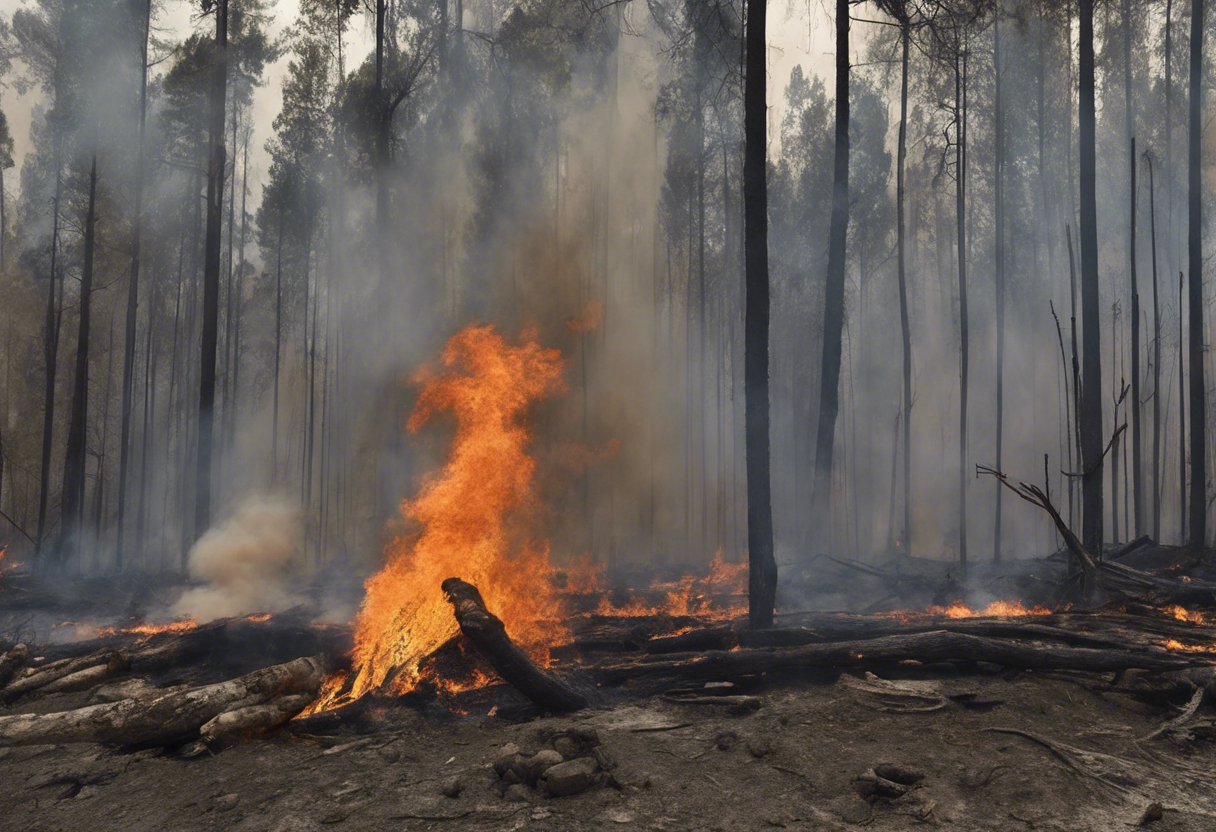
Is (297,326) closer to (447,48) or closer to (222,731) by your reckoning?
(447,48)

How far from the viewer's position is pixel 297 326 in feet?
109

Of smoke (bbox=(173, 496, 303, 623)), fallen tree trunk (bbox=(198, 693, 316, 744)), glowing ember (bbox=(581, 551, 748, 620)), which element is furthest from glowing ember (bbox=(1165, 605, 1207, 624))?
smoke (bbox=(173, 496, 303, 623))

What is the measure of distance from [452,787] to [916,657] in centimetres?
466

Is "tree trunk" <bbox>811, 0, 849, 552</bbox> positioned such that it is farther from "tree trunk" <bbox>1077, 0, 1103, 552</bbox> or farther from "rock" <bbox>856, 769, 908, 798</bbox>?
"rock" <bbox>856, 769, 908, 798</bbox>

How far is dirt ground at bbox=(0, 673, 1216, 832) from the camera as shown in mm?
4344

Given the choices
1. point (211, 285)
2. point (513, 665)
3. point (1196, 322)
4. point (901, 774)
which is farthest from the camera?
point (211, 285)

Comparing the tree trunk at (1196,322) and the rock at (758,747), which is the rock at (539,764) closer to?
the rock at (758,747)

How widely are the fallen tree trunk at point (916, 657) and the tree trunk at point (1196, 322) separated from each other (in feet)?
29.4

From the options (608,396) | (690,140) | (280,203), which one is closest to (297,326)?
(280,203)

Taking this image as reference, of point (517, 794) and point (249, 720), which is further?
point (249, 720)

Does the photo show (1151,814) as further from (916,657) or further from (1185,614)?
(1185,614)

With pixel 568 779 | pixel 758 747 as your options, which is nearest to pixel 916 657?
pixel 758 747

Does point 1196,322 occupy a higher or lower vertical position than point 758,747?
higher

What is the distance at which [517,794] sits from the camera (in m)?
4.69
